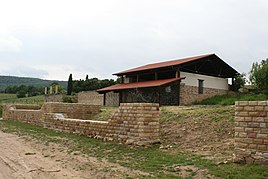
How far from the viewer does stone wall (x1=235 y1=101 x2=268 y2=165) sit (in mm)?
5316

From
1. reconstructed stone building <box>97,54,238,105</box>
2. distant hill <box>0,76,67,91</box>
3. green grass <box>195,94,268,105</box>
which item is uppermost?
distant hill <box>0,76,67,91</box>

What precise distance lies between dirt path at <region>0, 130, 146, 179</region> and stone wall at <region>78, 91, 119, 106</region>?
19.4m

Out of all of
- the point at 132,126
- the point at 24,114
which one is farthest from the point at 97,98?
the point at 132,126

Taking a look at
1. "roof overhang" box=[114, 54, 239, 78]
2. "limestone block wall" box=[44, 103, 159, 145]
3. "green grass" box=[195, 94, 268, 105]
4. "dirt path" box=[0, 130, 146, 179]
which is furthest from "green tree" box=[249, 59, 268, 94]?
"dirt path" box=[0, 130, 146, 179]

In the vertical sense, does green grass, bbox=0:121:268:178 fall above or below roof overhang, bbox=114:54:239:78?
below

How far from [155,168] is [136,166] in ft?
1.57

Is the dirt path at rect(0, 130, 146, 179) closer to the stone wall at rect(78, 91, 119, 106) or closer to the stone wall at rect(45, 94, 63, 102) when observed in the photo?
the stone wall at rect(78, 91, 119, 106)

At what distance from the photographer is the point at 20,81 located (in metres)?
88.0

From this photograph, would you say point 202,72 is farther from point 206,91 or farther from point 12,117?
point 12,117

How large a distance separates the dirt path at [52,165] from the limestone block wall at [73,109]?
6055 millimetres

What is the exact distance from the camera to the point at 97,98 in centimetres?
3036

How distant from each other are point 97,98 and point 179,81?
10971 millimetres

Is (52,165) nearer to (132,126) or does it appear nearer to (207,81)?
(132,126)

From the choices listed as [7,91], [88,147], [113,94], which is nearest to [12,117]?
[113,94]
